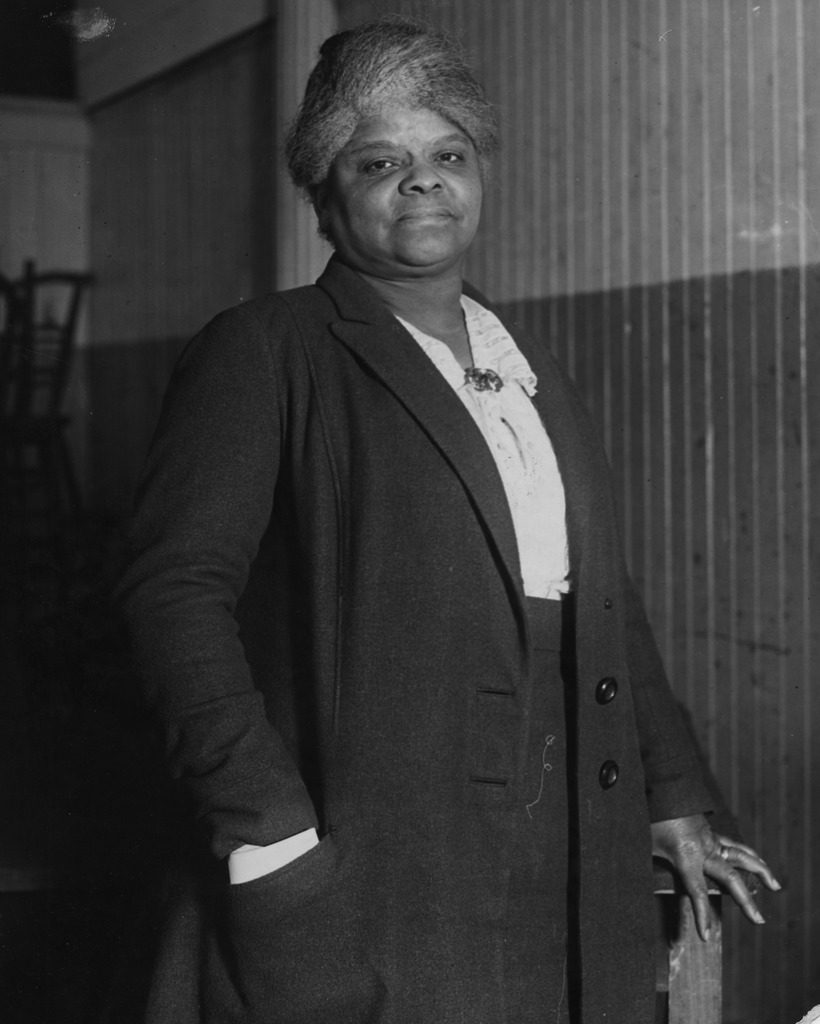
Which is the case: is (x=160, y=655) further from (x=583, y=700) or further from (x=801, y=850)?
(x=801, y=850)

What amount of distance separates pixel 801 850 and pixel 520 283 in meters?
1.40

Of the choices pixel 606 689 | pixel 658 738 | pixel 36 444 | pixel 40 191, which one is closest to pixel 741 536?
pixel 658 738

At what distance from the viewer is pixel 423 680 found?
1232 mm

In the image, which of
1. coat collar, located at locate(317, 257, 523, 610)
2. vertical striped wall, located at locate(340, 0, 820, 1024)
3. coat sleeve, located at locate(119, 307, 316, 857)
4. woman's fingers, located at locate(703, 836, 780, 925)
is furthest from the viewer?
vertical striped wall, located at locate(340, 0, 820, 1024)

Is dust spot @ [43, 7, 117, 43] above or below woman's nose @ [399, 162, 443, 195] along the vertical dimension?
above

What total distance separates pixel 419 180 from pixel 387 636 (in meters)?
0.49

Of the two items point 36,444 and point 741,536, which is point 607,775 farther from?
point 36,444

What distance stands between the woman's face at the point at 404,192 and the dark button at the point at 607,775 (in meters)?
0.57

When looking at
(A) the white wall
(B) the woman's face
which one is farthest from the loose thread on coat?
(A) the white wall

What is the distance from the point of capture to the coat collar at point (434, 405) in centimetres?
125

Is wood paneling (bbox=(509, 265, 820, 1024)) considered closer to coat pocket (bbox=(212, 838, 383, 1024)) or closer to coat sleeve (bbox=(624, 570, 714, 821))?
coat sleeve (bbox=(624, 570, 714, 821))

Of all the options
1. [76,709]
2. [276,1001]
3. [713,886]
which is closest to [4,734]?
[76,709]

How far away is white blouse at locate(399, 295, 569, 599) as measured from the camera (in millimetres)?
1320

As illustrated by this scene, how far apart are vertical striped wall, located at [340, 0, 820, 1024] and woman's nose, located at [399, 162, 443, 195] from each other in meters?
0.92
